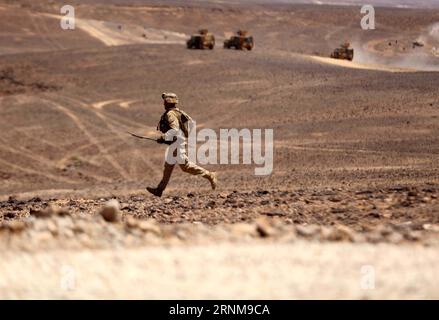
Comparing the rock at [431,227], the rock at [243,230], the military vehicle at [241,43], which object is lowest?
the rock at [431,227]

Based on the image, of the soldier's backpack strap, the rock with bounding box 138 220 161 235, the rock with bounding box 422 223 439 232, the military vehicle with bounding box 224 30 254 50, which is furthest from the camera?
the military vehicle with bounding box 224 30 254 50

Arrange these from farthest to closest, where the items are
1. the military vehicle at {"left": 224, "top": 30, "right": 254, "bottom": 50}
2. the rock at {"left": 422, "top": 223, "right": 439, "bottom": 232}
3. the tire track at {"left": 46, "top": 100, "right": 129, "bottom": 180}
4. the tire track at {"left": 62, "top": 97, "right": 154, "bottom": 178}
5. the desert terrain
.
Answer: the military vehicle at {"left": 224, "top": 30, "right": 254, "bottom": 50} → the tire track at {"left": 62, "top": 97, "right": 154, "bottom": 178} → the tire track at {"left": 46, "top": 100, "right": 129, "bottom": 180} → the rock at {"left": 422, "top": 223, "right": 439, "bottom": 232} → the desert terrain

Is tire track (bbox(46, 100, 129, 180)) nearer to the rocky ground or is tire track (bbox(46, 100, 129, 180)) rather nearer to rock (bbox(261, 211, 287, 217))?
the rocky ground

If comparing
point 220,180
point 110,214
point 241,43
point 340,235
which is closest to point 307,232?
point 340,235

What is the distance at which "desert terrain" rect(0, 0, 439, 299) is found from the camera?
577cm

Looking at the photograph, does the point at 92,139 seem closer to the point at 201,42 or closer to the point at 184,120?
the point at 184,120

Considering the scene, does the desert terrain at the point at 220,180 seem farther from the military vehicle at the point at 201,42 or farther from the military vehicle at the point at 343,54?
the military vehicle at the point at 343,54

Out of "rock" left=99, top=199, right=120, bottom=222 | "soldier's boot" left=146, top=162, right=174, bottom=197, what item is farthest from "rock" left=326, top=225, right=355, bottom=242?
"soldier's boot" left=146, top=162, right=174, bottom=197

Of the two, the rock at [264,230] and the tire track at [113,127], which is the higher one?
the rock at [264,230]

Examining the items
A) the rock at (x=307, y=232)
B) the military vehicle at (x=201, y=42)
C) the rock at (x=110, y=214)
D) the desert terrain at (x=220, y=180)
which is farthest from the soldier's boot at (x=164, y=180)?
the military vehicle at (x=201, y=42)

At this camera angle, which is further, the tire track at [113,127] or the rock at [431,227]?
the tire track at [113,127]

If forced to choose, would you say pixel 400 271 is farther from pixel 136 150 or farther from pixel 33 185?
pixel 136 150

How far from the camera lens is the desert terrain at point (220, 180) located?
5773 mm
